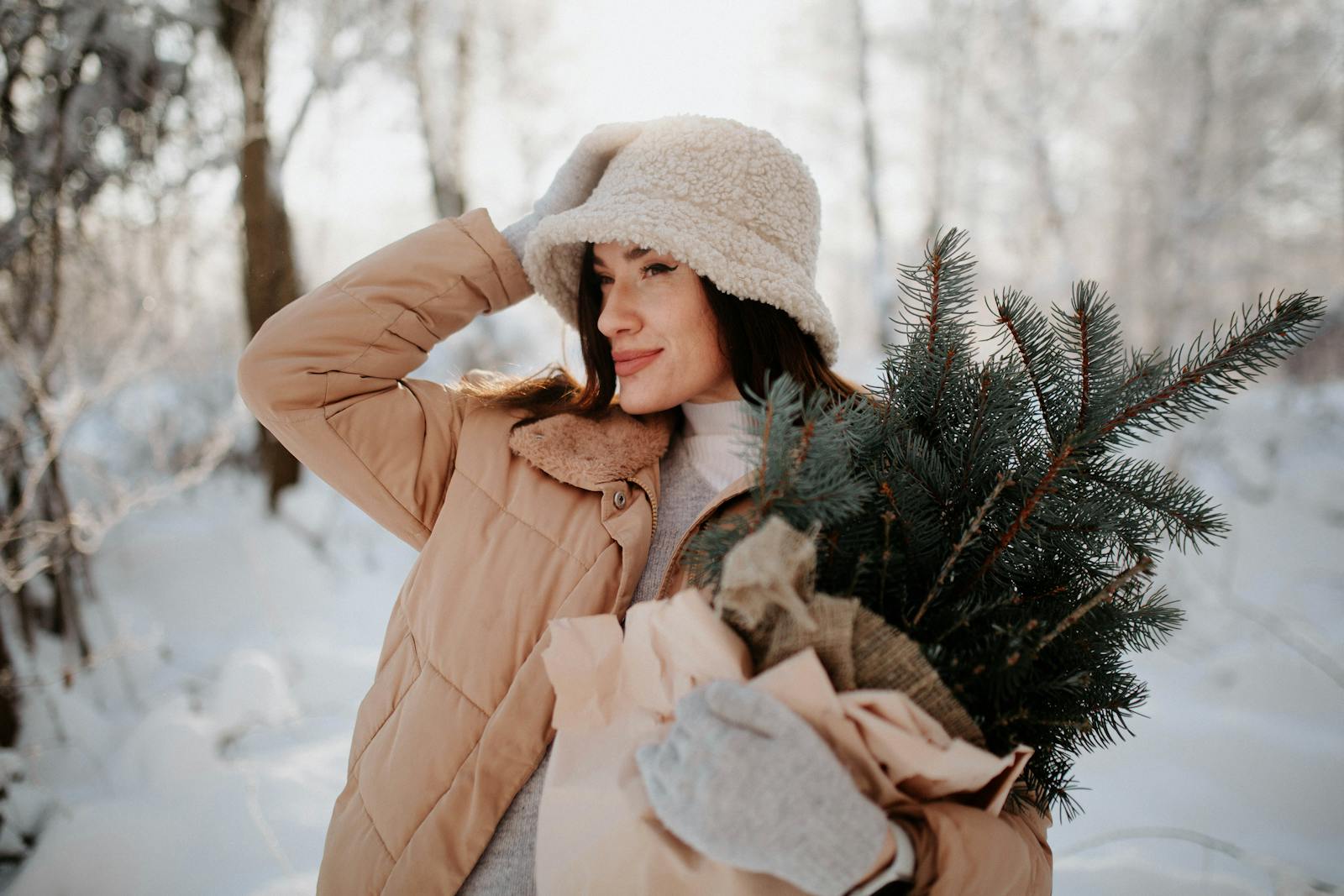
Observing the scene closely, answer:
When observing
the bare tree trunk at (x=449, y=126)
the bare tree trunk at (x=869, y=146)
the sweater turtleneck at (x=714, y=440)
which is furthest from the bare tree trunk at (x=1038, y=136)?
the sweater turtleneck at (x=714, y=440)

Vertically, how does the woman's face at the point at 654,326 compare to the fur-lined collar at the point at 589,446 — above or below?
above

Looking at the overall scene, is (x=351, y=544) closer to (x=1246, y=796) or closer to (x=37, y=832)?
(x=37, y=832)

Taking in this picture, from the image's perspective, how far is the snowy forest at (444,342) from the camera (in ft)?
8.36

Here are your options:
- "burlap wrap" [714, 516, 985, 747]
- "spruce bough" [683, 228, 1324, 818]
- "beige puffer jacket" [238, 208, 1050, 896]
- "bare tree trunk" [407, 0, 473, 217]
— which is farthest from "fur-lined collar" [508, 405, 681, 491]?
"bare tree trunk" [407, 0, 473, 217]

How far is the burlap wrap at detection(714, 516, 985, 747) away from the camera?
780 millimetres

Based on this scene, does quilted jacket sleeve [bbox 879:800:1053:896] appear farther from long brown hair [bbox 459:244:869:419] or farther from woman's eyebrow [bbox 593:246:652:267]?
woman's eyebrow [bbox 593:246:652:267]

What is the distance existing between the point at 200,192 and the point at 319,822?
9.79 ft

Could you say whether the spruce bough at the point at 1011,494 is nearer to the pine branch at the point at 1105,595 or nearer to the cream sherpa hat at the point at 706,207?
the pine branch at the point at 1105,595

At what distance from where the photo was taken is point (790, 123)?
10.9 m

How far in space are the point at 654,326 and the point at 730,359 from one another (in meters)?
0.20

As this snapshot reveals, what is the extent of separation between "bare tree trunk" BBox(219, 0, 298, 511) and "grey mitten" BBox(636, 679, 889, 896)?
4.31 m

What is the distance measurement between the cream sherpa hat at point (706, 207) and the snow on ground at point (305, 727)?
1866mm

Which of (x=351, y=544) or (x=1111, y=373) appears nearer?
(x=1111, y=373)

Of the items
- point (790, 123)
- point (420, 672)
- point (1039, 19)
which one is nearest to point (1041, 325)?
point (420, 672)
